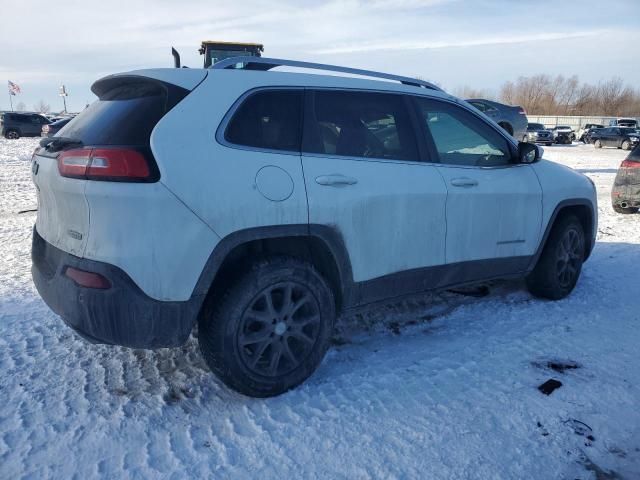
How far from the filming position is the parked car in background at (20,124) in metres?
31.6

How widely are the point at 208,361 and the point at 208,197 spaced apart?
0.92m

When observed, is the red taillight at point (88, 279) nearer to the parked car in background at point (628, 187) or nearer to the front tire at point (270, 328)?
the front tire at point (270, 328)

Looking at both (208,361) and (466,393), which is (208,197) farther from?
(466,393)

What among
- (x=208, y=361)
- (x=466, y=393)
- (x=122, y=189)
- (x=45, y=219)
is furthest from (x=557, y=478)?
(x=45, y=219)

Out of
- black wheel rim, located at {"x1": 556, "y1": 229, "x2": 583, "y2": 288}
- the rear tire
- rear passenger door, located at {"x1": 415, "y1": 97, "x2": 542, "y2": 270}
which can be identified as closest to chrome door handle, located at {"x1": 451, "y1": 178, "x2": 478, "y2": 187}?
rear passenger door, located at {"x1": 415, "y1": 97, "x2": 542, "y2": 270}

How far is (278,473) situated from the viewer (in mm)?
2332

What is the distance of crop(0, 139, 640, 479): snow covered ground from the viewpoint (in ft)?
7.86

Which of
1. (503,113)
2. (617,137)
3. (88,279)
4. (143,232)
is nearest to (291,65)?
(143,232)

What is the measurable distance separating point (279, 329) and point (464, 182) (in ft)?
5.56

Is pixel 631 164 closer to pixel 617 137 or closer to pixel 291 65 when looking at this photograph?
pixel 291 65

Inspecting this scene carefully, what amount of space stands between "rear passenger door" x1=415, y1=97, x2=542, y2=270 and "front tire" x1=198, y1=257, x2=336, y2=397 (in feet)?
3.79

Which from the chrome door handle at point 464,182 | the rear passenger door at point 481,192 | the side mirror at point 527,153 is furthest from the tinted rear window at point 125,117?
the side mirror at point 527,153

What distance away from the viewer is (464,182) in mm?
3654

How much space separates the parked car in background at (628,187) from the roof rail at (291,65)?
6.39 meters
